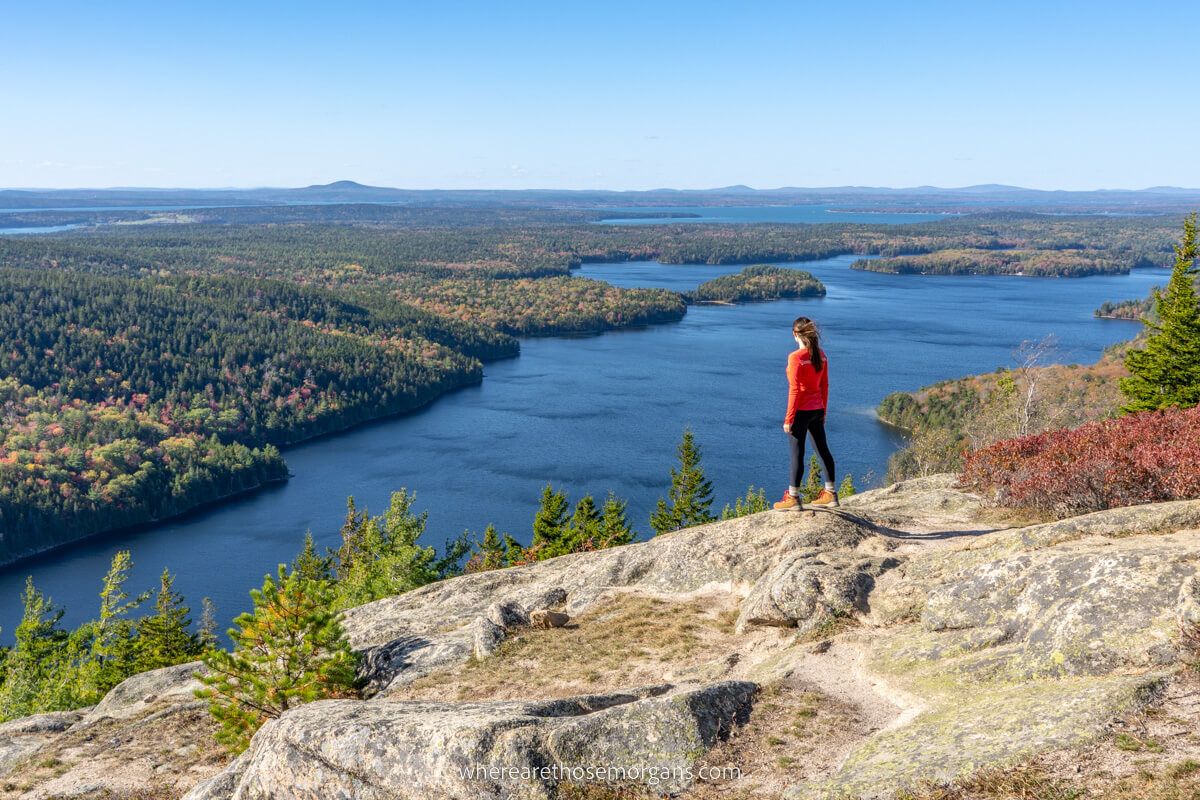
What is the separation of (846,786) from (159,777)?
1291 centimetres

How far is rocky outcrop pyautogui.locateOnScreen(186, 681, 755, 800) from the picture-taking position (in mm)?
9602

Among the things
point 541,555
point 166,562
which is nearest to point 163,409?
point 166,562

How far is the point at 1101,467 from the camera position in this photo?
55.2 ft

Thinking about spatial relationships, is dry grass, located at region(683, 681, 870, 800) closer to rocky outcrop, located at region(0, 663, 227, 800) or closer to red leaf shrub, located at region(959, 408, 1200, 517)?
red leaf shrub, located at region(959, 408, 1200, 517)

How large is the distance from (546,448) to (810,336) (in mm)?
99466

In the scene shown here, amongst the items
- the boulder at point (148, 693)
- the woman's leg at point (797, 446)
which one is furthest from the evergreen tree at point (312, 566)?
the woman's leg at point (797, 446)

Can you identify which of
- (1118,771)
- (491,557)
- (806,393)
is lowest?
(491,557)

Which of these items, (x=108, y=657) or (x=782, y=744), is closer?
(x=782, y=744)

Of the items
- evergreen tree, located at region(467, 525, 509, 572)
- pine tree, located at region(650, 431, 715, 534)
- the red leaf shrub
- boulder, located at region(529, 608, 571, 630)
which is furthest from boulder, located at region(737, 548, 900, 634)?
pine tree, located at region(650, 431, 715, 534)

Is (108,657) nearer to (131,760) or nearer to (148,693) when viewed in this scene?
(148,693)

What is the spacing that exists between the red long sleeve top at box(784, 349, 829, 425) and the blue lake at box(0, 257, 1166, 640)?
71646 millimetres

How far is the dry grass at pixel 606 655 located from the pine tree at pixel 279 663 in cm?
192

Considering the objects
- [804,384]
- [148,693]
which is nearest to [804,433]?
[804,384]

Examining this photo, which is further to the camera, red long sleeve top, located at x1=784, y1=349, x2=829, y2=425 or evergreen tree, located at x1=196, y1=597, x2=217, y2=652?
evergreen tree, located at x1=196, y1=597, x2=217, y2=652
